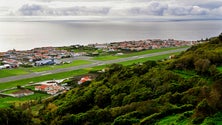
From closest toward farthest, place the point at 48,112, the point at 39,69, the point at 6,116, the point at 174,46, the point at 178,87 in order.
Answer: the point at 6,116
the point at 178,87
the point at 48,112
the point at 39,69
the point at 174,46

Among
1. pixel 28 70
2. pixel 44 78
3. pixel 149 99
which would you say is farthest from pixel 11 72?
pixel 149 99

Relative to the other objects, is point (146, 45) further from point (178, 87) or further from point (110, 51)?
point (178, 87)

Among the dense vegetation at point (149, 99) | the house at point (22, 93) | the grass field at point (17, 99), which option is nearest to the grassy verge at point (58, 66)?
the house at point (22, 93)

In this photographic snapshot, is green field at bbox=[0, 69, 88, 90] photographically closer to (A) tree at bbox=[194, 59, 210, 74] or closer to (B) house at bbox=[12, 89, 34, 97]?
(B) house at bbox=[12, 89, 34, 97]

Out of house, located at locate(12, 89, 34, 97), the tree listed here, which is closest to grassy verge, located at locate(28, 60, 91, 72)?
house, located at locate(12, 89, 34, 97)

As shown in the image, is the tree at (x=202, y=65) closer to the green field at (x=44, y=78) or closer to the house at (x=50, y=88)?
the house at (x=50, y=88)

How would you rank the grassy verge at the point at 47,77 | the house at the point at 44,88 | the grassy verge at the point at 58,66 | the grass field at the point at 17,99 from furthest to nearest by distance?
the grassy verge at the point at 58,66 → the grassy verge at the point at 47,77 → the house at the point at 44,88 → the grass field at the point at 17,99

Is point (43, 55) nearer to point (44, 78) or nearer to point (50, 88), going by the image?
point (44, 78)

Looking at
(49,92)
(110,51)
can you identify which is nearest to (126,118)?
(49,92)

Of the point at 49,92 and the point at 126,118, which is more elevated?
the point at 126,118

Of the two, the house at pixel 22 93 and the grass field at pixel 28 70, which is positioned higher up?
the grass field at pixel 28 70
